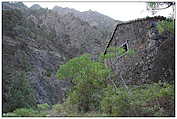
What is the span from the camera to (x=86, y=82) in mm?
6211

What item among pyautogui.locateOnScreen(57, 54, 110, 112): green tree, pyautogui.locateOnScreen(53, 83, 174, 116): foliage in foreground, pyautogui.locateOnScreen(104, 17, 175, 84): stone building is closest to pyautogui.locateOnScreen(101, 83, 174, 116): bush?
pyautogui.locateOnScreen(53, 83, 174, 116): foliage in foreground

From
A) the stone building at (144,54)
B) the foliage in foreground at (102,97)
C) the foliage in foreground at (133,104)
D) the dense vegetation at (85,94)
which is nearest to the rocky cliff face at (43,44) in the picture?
the dense vegetation at (85,94)

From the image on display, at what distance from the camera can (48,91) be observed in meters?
10.5

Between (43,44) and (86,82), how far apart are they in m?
7.65

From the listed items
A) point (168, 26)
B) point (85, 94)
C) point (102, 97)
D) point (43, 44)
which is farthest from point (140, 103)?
point (43, 44)

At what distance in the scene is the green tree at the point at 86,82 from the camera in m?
6.16

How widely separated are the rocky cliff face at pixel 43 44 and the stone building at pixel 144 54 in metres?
1.94

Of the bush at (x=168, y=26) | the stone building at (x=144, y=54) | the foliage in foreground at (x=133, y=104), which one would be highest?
the bush at (x=168, y=26)

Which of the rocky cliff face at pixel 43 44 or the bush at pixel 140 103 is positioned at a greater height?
the rocky cliff face at pixel 43 44

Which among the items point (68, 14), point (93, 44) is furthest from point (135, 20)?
point (68, 14)

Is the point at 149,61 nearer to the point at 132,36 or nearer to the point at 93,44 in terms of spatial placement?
the point at 132,36

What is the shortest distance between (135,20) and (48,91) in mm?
3733

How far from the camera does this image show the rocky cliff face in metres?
6.27

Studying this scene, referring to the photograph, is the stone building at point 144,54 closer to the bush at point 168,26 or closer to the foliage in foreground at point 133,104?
the bush at point 168,26
